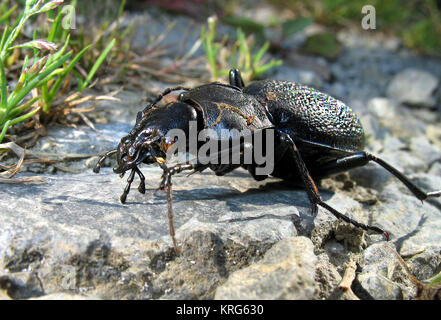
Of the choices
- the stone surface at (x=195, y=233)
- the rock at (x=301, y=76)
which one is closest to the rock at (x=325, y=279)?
the stone surface at (x=195, y=233)

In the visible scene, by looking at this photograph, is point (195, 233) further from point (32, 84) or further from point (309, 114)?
point (32, 84)

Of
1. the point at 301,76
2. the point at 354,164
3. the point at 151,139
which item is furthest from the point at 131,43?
the point at 354,164

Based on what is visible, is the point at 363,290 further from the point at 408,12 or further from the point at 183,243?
the point at 408,12

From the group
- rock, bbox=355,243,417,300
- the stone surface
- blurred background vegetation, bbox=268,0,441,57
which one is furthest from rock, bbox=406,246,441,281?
blurred background vegetation, bbox=268,0,441,57

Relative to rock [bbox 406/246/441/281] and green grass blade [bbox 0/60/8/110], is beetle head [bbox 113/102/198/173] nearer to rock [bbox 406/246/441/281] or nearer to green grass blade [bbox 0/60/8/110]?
green grass blade [bbox 0/60/8/110]

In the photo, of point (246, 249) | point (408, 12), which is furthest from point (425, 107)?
point (246, 249)
